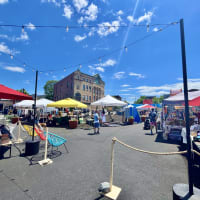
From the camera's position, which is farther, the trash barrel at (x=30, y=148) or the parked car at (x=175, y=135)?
the parked car at (x=175, y=135)

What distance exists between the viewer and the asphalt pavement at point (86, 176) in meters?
2.41

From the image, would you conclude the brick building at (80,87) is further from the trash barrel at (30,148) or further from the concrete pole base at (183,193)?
the concrete pole base at (183,193)

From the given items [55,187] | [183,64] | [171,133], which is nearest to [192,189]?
[183,64]

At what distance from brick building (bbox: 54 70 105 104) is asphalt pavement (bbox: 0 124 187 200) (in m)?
32.5

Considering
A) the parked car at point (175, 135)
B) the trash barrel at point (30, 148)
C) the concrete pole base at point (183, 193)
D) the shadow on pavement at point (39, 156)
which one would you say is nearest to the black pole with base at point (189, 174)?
the concrete pole base at point (183, 193)

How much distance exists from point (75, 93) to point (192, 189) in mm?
35366

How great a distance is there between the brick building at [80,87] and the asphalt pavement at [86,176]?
1281 inches

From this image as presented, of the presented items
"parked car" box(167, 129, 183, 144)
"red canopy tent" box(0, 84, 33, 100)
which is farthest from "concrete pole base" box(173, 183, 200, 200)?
"parked car" box(167, 129, 183, 144)

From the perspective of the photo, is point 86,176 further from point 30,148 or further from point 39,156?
point 30,148

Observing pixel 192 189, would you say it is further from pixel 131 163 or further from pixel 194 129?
pixel 194 129

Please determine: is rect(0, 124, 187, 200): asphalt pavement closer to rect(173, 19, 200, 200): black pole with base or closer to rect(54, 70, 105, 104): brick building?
rect(173, 19, 200, 200): black pole with base

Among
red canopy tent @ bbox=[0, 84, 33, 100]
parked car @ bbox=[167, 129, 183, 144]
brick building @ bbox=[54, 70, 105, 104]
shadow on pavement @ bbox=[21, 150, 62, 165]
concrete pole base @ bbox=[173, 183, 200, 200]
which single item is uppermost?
brick building @ bbox=[54, 70, 105, 104]

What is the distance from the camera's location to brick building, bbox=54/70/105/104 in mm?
36281

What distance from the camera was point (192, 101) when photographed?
5324 millimetres
